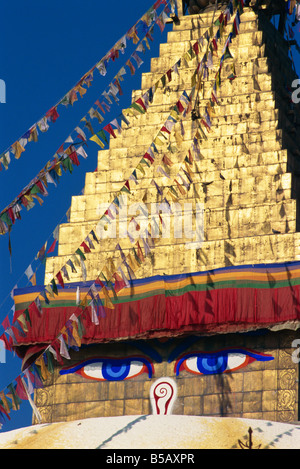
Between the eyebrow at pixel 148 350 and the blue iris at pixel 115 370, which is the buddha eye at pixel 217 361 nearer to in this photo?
the eyebrow at pixel 148 350

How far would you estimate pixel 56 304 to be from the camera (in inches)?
1368

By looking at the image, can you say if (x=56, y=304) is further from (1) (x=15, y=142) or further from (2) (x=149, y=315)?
(1) (x=15, y=142)

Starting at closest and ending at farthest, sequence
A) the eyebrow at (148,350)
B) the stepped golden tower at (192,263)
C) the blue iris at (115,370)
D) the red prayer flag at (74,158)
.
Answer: the red prayer flag at (74,158)
the stepped golden tower at (192,263)
the eyebrow at (148,350)
the blue iris at (115,370)

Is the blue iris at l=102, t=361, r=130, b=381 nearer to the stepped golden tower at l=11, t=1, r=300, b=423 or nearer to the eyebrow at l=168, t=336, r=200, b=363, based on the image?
the stepped golden tower at l=11, t=1, r=300, b=423

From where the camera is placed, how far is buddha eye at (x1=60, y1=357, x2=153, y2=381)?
34250mm

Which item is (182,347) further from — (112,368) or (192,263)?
(192,263)

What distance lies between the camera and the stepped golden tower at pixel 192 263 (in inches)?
1307

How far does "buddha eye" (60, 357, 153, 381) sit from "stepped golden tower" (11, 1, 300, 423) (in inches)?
1.3

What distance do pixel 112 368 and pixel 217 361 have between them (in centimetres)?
254

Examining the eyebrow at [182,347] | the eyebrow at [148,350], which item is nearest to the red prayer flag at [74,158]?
the eyebrow at [148,350]

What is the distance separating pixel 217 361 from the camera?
110 ft

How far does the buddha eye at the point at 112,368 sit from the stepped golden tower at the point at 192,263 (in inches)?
1.3
